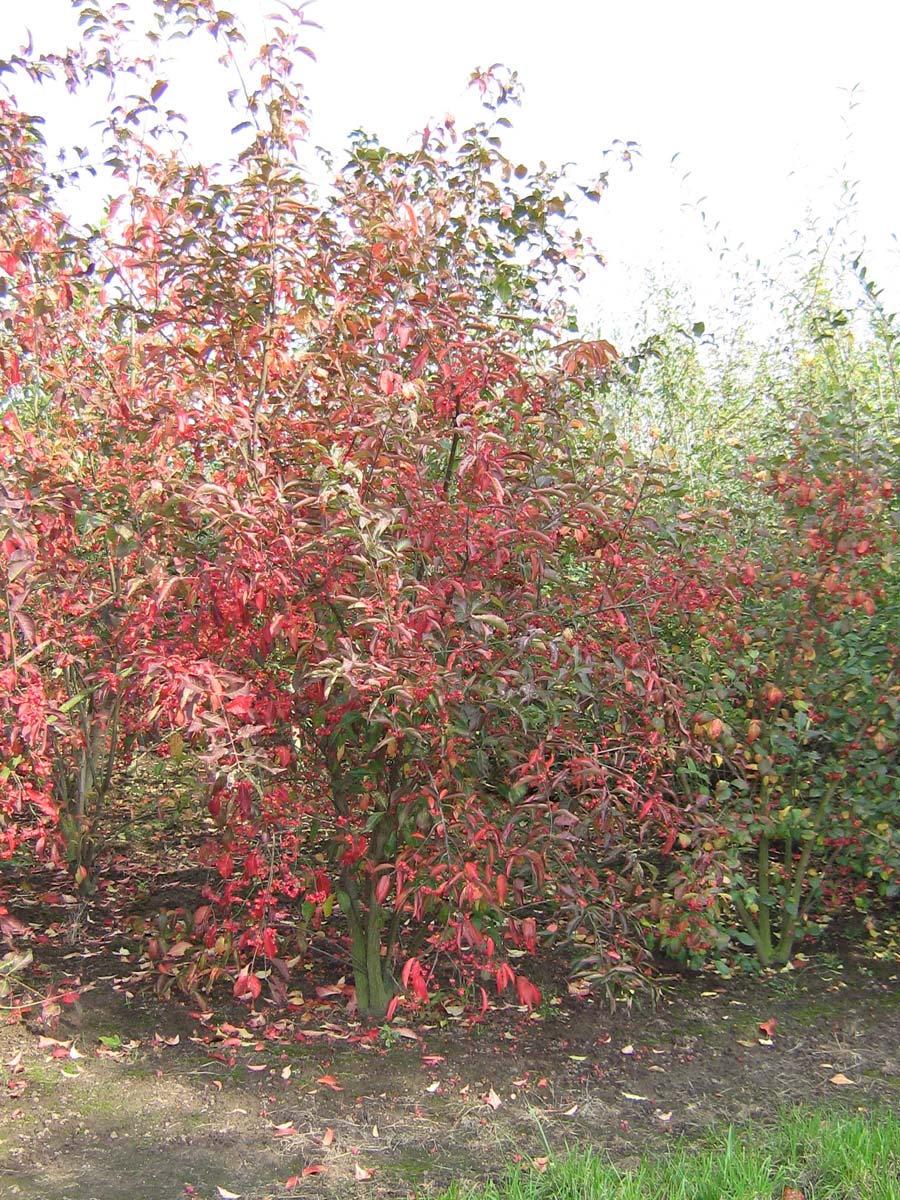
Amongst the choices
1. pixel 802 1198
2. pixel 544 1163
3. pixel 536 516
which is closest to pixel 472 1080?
pixel 544 1163

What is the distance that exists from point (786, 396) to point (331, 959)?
10.3 feet

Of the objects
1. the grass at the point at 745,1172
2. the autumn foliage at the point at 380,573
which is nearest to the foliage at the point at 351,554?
the autumn foliage at the point at 380,573

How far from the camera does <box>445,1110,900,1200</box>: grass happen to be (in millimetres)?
2494

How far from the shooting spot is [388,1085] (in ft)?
10.3

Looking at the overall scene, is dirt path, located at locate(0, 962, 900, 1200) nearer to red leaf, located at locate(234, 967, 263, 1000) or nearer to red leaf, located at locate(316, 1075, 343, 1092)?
red leaf, located at locate(316, 1075, 343, 1092)

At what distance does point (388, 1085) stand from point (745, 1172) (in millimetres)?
1066

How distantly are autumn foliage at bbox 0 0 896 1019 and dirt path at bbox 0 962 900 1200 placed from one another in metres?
0.26

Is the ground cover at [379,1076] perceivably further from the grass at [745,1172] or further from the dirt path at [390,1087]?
the grass at [745,1172]

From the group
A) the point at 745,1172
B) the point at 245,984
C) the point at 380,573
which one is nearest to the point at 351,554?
the point at 380,573

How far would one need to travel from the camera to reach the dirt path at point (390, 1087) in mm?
2715

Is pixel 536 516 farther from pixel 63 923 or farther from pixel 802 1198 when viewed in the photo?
pixel 63 923

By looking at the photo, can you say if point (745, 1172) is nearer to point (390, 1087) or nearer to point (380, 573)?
point (390, 1087)

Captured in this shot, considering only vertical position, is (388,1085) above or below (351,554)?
below

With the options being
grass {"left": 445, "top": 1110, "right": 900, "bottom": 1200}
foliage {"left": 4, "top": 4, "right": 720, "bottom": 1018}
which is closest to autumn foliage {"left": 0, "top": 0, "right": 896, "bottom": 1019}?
foliage {"left": 4, "top": 4, "right": 720, "bottom": 1018}
